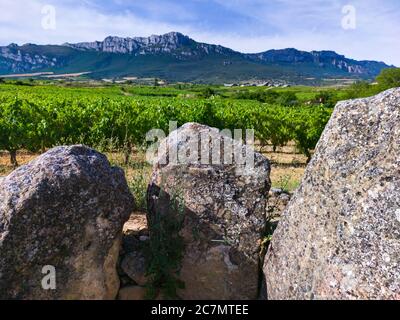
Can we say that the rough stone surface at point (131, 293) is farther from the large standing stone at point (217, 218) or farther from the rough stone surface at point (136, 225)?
the rough stone surface at point (136, 225)

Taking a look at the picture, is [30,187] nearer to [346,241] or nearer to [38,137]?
[346,241]

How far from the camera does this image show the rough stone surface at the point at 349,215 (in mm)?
Result: 3905

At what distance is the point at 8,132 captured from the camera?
55.3ft

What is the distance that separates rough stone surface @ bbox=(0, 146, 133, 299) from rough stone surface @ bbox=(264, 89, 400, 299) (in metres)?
1.98

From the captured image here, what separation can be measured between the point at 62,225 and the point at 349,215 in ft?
9.57

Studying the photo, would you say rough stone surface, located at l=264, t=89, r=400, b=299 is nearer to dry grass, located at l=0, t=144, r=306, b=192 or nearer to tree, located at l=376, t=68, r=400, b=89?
dry grass, located at l=0, t=144, r=306, b=192

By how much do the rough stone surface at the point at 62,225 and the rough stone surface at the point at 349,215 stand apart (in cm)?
198

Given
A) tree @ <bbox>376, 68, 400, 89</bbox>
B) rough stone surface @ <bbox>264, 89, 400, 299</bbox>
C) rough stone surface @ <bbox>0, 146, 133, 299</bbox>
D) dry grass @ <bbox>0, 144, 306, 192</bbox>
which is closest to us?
rough stone surface @ <bbox>264, 89, 400, 299</bbox>

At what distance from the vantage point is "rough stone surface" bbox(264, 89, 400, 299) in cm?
391

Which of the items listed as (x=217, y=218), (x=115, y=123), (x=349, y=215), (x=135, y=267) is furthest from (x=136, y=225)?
(x=115, y=123)

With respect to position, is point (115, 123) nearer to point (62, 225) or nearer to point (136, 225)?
point (136, 225)

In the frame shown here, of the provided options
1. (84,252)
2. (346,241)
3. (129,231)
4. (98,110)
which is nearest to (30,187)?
(84,252)

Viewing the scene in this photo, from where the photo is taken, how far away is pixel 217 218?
5.65 m

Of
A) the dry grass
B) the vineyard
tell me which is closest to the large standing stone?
the dry grass
